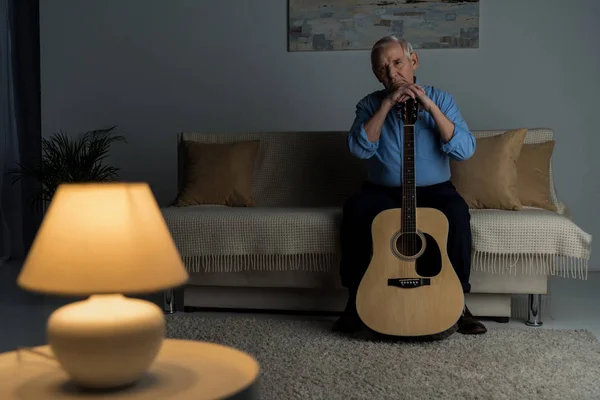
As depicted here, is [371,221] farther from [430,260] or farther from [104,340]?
[104,340]

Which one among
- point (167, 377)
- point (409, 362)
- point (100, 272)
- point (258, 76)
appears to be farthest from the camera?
point (258, 76)

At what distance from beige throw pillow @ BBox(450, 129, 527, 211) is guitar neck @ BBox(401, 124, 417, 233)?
624 mm

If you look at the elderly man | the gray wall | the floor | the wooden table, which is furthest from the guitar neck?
the gray wall

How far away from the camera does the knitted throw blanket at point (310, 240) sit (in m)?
2.74

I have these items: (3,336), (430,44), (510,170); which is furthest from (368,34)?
(3,336)

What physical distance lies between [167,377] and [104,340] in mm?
145

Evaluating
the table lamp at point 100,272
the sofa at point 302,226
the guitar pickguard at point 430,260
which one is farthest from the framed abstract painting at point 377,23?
the table lamp at point 100,272

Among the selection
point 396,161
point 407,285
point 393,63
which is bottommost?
point 407,285

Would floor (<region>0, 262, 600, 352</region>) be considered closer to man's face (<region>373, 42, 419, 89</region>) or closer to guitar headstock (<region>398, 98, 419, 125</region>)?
guitar headstock (<region>398, 98, 419, 125</region>)

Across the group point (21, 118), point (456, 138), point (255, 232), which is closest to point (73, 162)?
point (21, 118)

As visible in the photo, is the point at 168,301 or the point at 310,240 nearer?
the point at 310,240

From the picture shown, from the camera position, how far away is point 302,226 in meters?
2.87

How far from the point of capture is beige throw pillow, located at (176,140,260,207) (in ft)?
11.1

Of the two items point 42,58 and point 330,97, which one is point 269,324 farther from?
point 42,58
